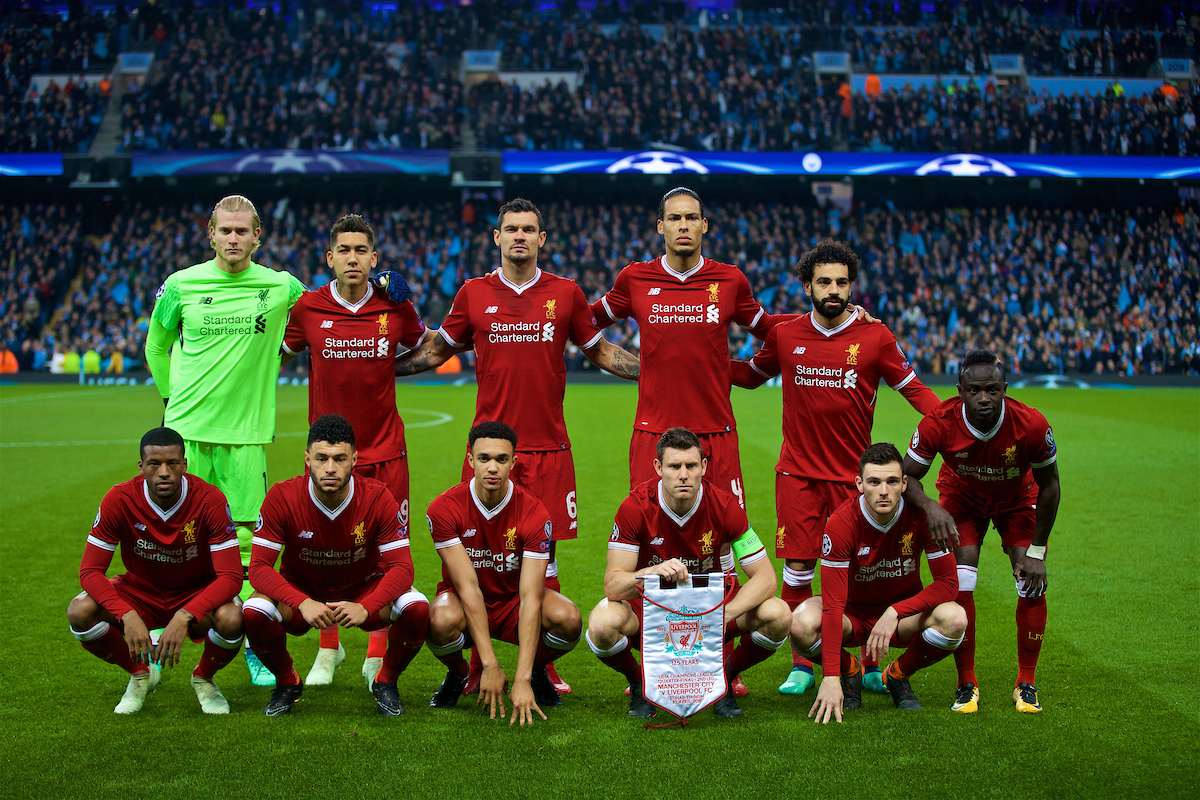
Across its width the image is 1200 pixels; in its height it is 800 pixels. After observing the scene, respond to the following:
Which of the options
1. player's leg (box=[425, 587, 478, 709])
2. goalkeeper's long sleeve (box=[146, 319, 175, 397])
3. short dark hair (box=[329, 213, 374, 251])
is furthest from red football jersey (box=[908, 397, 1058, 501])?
goalkeeper's long sleeve (box=[146, 319, 175, 397])

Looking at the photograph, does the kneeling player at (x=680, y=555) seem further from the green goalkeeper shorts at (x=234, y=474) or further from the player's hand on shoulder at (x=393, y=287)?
the green goalkeeper shorts at (x=234, y=474)

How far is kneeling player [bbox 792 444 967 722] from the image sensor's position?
4.62 metres

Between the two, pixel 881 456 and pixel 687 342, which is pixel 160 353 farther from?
pixel 881 456

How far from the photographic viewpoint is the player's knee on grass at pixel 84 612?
4684mm

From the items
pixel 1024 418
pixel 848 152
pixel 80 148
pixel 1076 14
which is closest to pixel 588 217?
pixel 848 152

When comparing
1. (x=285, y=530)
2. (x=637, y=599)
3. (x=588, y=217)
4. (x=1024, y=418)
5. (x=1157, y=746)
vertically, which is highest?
(x=588, y=217)

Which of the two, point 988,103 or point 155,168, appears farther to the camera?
point 988,103

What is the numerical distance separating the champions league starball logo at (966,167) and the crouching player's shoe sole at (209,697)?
2852cm

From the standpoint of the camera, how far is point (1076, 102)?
31.8 metres

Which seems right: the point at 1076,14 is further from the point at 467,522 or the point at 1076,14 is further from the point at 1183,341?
the point at 467,522

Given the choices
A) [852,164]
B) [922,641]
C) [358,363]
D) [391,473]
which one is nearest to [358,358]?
[358,363]

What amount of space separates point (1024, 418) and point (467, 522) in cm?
280

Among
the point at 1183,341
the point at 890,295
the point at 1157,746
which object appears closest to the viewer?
the point at 1157,746

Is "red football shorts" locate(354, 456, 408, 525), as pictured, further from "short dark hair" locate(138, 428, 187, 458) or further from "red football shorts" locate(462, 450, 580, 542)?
"short dark hair" locate(138, 428, 187, 458)
